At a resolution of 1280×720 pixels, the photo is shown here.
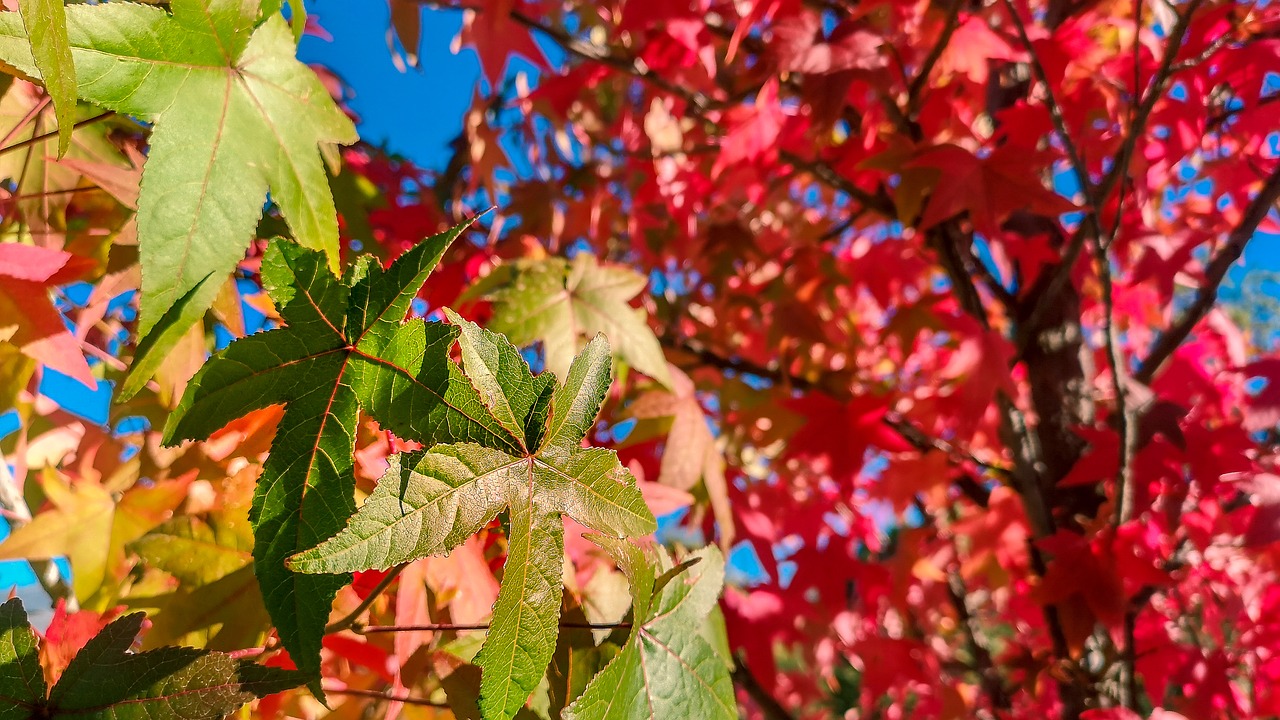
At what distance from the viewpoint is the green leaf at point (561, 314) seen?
1005mm

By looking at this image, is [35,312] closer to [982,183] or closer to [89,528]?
[89,528]

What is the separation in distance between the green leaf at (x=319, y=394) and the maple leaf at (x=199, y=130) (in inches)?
2.1

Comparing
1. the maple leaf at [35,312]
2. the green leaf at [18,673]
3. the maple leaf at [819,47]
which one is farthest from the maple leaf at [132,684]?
the maple leaf at [819,47]

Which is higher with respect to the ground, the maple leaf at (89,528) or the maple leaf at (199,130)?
the maple leaf at (199,130)

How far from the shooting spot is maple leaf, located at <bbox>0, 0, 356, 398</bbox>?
1.53 feet

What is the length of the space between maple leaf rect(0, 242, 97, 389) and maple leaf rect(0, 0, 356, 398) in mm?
200

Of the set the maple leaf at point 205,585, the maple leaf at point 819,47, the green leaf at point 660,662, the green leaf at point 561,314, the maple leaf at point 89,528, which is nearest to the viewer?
the green leaf at point 660,662

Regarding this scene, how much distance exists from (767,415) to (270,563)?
1.43 metres

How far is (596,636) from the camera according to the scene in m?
0.67

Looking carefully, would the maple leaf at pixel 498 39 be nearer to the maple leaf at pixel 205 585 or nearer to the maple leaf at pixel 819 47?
the maple leaf at pixel 819 47

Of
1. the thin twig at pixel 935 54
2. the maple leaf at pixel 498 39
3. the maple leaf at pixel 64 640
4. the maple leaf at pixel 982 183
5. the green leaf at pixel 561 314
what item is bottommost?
the maple leaf at pixel 64 640

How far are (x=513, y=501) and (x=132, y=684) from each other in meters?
0.26

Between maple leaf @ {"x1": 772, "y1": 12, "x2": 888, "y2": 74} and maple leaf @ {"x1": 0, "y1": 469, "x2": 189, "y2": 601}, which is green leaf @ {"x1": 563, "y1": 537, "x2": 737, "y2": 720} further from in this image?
maple leaf @ {"x1": 772, "y1": 12, "x2": 888, "y2": 74}

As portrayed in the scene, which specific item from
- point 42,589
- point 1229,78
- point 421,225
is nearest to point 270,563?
point 42,589
